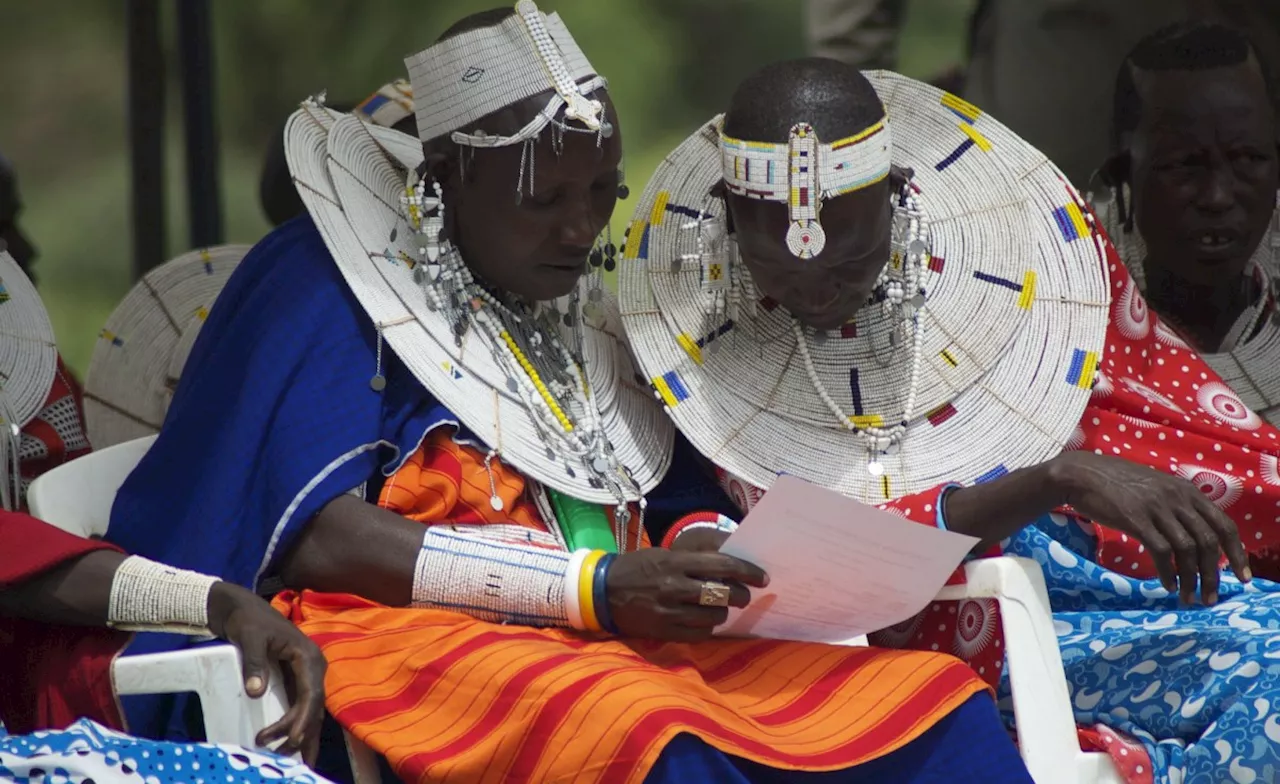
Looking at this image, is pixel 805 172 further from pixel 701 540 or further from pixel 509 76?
pixel 701 540

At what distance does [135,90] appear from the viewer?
561 cm

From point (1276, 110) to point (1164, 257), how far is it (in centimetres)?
53

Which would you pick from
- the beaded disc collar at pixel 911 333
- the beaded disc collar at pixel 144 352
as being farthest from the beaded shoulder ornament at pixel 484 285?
the beaded disc collar at pixel 144 352

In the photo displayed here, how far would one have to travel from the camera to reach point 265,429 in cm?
305

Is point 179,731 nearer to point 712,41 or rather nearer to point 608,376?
point 608,376

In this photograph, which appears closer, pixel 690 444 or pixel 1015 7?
pixel 690 444

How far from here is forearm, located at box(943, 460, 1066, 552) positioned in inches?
119

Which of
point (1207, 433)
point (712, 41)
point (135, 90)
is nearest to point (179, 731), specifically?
point (1207, 433)

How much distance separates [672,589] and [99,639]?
89 cm

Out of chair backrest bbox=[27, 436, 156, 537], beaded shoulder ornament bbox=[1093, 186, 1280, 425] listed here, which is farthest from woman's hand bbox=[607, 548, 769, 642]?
beaded shoulder ornament bbox=[1093, 186, 1280, 425]

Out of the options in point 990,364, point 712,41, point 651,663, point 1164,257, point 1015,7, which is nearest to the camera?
point 651,663

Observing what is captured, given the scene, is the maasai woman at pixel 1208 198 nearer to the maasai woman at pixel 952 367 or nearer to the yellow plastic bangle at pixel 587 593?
the maasai woman at pixel 952 367

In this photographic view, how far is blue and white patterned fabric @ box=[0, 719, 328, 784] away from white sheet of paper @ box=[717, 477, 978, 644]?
0.76m

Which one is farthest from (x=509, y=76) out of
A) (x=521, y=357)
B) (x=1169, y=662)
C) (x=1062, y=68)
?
(x=1062, y=68)
